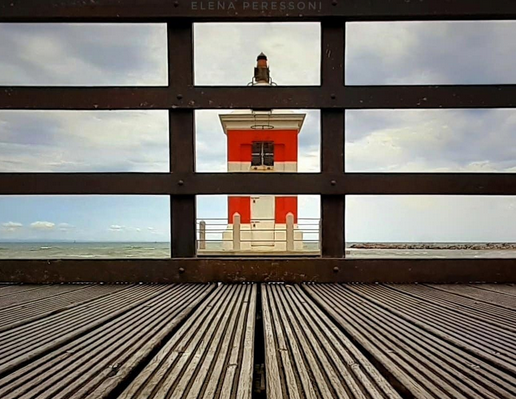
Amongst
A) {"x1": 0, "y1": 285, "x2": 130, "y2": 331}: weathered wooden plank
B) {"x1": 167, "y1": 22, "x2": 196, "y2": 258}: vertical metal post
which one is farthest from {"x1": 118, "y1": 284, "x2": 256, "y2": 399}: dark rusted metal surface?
{"x1": 167, "y1": 22, "x2": 196, "y2": 258}: vertical metal post

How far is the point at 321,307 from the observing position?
6.98 ft

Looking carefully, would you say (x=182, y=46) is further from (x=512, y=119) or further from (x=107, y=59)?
(x=512, y=119)

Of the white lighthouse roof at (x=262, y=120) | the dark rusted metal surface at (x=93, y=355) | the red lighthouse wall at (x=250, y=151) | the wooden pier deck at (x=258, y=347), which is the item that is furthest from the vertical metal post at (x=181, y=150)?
the red lighthouse wall at (x=250, y=151)

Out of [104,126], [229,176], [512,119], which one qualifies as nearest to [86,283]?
[229,176]

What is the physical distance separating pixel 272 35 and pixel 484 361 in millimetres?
5020

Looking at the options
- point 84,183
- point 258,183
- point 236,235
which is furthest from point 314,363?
point 236,235

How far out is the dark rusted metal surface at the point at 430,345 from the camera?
3.50 ft

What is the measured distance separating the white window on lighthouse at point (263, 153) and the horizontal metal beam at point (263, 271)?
23.1 ft

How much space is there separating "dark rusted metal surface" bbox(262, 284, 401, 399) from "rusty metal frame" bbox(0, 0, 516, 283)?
4.28 ft

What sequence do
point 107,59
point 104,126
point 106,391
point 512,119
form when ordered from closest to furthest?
point 106,391
point 512,119
point 107,59
point 104,126

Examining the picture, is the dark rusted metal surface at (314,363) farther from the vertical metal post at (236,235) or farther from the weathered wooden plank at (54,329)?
the vertical metal post at (236,235)

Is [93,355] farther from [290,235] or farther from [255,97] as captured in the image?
[290,235]

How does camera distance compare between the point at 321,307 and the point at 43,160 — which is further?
the point at 43,160

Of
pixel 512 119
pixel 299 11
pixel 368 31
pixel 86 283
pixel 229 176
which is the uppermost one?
pixel 368 31
